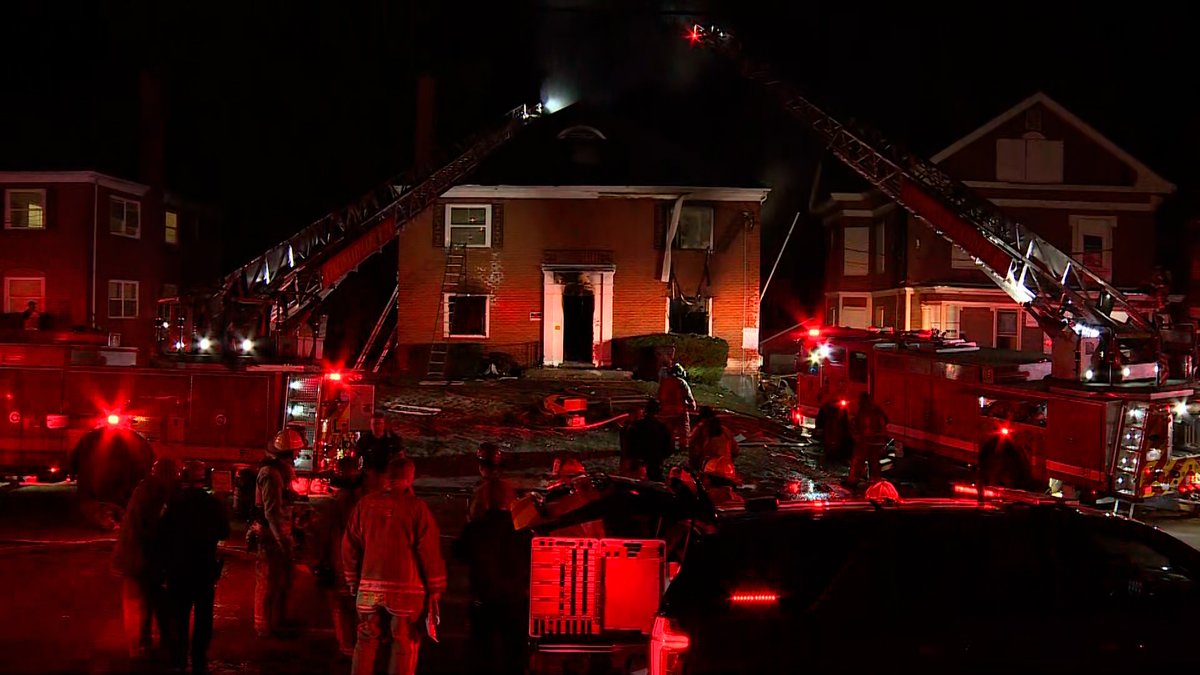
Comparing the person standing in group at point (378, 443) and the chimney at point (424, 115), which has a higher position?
the chimney at point (424, 115)

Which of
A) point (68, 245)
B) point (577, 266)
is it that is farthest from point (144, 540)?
point (68, 245)

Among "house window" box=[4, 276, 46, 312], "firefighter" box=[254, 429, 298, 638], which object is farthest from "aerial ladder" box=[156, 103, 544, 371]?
"house window" box=[4, 276, 46, 312]

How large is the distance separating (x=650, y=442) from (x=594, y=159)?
1892cm

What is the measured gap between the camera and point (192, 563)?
20.5ft

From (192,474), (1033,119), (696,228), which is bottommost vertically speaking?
(192,474)

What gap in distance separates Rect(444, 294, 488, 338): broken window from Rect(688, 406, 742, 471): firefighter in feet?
57.1

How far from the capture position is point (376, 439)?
1142cm

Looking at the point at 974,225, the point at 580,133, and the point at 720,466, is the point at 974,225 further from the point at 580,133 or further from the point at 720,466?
the point at 580,133

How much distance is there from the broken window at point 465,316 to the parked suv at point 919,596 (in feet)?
77.3

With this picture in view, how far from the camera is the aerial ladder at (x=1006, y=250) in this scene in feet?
39.3

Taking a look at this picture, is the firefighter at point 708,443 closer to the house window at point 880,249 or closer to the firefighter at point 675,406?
the firefighter at point 675,406

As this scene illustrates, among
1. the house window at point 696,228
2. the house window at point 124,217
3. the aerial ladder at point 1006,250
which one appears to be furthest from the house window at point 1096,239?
the house window at point 124,217

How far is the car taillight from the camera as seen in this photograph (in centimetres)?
426

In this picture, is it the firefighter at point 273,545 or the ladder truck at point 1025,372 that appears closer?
the firefighter at point 273,545
